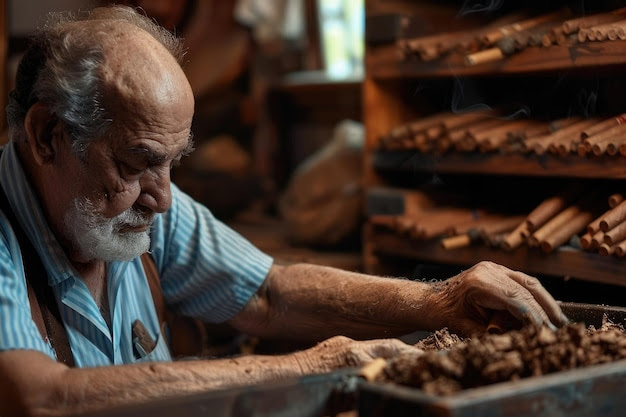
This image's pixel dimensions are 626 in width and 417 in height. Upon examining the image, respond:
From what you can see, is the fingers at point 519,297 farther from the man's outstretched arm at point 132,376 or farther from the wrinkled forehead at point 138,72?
the wrinkled forehead at point 138,72

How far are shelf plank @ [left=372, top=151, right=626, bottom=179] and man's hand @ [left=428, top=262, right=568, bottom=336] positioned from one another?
766 millimetres

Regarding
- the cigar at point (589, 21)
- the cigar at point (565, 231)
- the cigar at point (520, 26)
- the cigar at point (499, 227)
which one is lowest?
the cigar at point (499, 227)

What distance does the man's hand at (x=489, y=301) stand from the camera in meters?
2.34

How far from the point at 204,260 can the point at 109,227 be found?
524 mm

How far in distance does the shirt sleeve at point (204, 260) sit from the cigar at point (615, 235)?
1.14 meters

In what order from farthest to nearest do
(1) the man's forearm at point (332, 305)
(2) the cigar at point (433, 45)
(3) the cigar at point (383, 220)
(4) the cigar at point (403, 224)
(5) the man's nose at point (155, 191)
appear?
(3) the cigar at point (383, 220)
(4) the cigar at point (403, 224)
(2) the cigar at point (433, 45)
(1) the man's forearm at point (332, 305)
(5) the man's nose at point (155, 191)

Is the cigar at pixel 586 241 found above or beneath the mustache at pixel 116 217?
beneath

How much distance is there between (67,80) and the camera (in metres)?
2.35

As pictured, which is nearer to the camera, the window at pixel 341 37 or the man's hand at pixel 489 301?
the man's hand at pixel 489 301

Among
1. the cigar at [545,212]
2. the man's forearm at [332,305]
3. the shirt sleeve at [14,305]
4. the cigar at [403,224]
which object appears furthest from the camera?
the cigar at [403,224]

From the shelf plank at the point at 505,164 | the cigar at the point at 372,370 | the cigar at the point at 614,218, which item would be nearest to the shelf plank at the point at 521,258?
the cigar at the point at 614,218

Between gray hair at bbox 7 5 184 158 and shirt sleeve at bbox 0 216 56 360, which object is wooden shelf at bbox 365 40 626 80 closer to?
gray hair at bbox 7 5 184 158

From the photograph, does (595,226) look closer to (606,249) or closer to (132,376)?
(606,249)

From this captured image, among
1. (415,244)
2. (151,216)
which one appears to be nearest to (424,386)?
(151,216)
